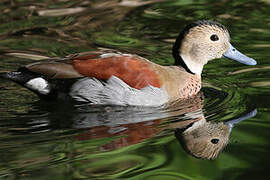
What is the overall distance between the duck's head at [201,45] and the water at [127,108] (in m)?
0.41

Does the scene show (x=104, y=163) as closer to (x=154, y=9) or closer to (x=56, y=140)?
(x=56, y=140)

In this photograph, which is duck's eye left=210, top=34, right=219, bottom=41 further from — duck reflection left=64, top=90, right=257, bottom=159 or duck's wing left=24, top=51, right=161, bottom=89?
duck's wing left=24, top=51, right=161, bottom=89

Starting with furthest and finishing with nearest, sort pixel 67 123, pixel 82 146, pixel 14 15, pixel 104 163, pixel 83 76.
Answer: pixel 14 15 → pixel 83 76 → pixel 67 123 → pixel 82 146 → pixel 104 163

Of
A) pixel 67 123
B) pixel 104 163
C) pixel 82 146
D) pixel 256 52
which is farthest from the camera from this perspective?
pixel 256 52

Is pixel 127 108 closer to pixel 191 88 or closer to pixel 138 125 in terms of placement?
pixel 138 125

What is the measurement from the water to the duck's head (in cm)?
41

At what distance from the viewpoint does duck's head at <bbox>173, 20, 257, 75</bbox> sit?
797 cm

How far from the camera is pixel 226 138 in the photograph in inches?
249

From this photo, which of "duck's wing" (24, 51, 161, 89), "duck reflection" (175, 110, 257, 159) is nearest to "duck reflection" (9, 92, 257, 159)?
"duck reflection" (175, 110, 257, 159)

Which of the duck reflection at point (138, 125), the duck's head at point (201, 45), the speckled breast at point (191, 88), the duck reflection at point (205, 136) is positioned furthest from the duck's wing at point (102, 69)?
the duck reflection at point (205, 136)

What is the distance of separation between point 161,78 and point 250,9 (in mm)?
4546

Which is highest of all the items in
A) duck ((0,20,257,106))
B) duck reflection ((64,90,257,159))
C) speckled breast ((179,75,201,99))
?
duck ((0,20,257,106))

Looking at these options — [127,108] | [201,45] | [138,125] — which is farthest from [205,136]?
[201,45]

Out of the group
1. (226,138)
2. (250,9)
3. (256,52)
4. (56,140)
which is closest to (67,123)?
(56,140)
